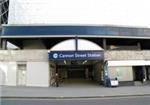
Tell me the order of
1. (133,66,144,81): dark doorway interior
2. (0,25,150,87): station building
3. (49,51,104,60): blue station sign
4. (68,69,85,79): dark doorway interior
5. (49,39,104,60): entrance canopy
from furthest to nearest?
(68,69,85,79): dark doorway interior, (133,66,144,81): dark doorway interior, (49,39,104,60): entrance canopy, (49,51,104,60): blue station sign, (0,25,150,87): station building

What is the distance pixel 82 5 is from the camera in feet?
148

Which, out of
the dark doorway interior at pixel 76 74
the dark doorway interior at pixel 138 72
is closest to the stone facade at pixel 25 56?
the dark doorway interior at pixel 138 72

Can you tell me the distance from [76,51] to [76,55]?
Result: 20.9 inches

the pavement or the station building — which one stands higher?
the station building

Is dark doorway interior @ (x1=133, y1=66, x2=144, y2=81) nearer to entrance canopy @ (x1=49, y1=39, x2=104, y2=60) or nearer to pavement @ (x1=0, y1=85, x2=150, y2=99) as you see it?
entrance canopy @ (x1=49, y1=39, x2=104, y2=60)

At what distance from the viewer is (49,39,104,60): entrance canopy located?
31.9 meters

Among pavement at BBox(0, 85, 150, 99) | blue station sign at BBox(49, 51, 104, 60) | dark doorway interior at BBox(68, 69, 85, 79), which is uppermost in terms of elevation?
blue station sign at BBox(49, 51, 104, 60)

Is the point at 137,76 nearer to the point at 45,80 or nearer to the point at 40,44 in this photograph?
the point at 45,80

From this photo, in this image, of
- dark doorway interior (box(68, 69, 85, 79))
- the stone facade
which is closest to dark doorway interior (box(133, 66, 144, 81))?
the stone facade

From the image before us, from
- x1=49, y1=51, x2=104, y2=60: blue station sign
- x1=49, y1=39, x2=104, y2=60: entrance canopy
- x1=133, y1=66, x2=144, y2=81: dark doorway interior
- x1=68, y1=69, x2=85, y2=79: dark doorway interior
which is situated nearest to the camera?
x1=49, y1=51, x2=104, y2=60: blue station sign

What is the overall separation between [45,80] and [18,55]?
443 centimetres

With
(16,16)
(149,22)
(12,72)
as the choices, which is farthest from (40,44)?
(149,22)

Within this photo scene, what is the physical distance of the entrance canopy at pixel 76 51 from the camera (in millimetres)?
31938

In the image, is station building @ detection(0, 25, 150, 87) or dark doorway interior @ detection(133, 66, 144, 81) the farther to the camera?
dark doorway interior @ detection(133, 66, 144, 81)
